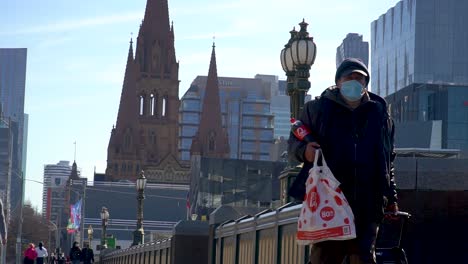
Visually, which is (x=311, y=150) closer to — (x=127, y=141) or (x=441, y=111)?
(x=441, y=111)

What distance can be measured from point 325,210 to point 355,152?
0.39 meters

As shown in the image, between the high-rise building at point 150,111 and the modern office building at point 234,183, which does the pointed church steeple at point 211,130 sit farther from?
the modern office building at point 234,183

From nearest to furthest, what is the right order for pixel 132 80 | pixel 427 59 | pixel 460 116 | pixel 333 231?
pixel 333 231 → pixel 460 116 → pixel 427 59 → pixel 132 80

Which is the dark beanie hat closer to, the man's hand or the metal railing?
the man's hand

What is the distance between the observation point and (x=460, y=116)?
4168 inches

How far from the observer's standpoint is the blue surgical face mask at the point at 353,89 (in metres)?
6.62

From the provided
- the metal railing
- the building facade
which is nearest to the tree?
the building facade

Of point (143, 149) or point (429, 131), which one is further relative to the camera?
point (143, 149)

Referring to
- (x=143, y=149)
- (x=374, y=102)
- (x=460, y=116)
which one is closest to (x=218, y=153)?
(x=143, y=149)

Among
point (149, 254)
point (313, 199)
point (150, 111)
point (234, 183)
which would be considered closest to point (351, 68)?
point (313, 199)

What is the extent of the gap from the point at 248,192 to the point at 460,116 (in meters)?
29.7

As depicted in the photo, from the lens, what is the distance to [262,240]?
12047 mm

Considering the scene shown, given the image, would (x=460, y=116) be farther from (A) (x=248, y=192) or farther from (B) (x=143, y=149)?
(B) (x=143, y=149)

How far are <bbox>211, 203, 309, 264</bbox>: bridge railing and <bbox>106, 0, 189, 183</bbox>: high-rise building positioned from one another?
165m
